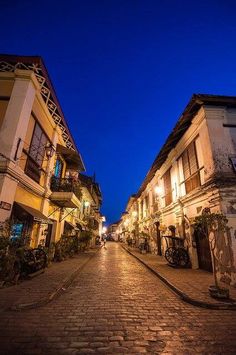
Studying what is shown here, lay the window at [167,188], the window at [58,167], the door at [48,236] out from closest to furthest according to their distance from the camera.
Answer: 1. the door at [48,236]
2. the window at [58,167]
3. the window at [167,188]

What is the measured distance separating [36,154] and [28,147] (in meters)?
1.08

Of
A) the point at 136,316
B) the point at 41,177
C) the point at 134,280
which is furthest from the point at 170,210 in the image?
the point at 136,316

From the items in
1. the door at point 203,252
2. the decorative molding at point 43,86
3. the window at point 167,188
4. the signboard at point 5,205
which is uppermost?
the decorative molding at point 43,86

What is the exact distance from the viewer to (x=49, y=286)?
635 cm

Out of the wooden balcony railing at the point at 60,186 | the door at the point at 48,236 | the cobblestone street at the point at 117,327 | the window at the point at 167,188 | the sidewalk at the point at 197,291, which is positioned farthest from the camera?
the window at the point at 167,188

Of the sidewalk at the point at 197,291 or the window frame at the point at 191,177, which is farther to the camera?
the window frame at the point at 191,177

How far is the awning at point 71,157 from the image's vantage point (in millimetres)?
13406

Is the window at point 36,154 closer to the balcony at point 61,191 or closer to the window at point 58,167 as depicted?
the balcony at point 61,191

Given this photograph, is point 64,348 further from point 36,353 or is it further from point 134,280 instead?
point 134,280

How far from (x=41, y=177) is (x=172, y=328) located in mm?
9753

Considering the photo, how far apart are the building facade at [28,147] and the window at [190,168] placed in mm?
7321

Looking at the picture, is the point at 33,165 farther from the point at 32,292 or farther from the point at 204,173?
the point at 204,173

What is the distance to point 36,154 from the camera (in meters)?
10.3

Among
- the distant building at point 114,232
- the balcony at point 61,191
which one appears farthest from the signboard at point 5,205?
the distant building at point 114,232
